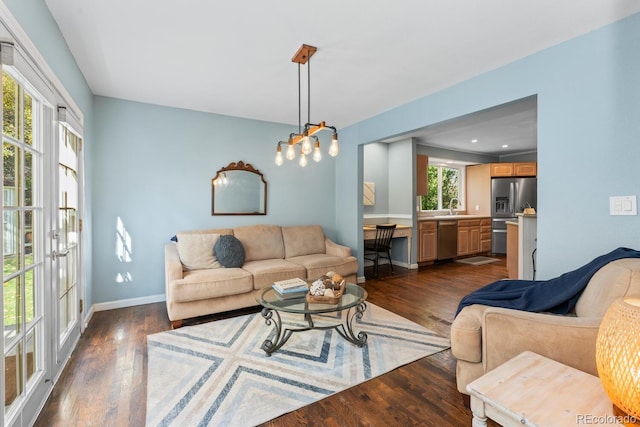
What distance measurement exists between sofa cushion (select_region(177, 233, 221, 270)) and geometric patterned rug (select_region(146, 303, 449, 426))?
692 millimetres

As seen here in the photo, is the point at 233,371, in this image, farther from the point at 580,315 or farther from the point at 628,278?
the point at 628,278

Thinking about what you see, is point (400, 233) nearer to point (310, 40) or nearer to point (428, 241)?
point (428, 241)

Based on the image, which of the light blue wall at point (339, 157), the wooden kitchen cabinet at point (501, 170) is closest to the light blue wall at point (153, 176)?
the light blue wall at point (339, 157)

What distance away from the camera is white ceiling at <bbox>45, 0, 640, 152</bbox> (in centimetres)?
189

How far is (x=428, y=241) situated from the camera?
19.0 feet

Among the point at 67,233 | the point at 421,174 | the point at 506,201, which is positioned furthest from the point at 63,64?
the point at 506,201

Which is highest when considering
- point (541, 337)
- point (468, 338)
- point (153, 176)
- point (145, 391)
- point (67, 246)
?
point (153, 176)

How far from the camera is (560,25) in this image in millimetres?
2059

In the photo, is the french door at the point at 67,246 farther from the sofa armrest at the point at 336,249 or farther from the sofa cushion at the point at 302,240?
the sofa armrest at the point at 336,249

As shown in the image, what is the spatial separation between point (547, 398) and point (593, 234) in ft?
5.51

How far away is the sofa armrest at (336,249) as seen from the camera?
416cm

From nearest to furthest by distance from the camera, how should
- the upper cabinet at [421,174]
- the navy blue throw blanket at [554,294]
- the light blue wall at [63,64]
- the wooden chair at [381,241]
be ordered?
the light blue wall at [63,64] → the navy blue throw blanket at [554,294] → the wooden chair at [381,241] → the upper cabinet at [421,174]

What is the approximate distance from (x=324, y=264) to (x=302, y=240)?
67 centimetres

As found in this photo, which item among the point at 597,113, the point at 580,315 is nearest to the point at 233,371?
the point at 580,315
